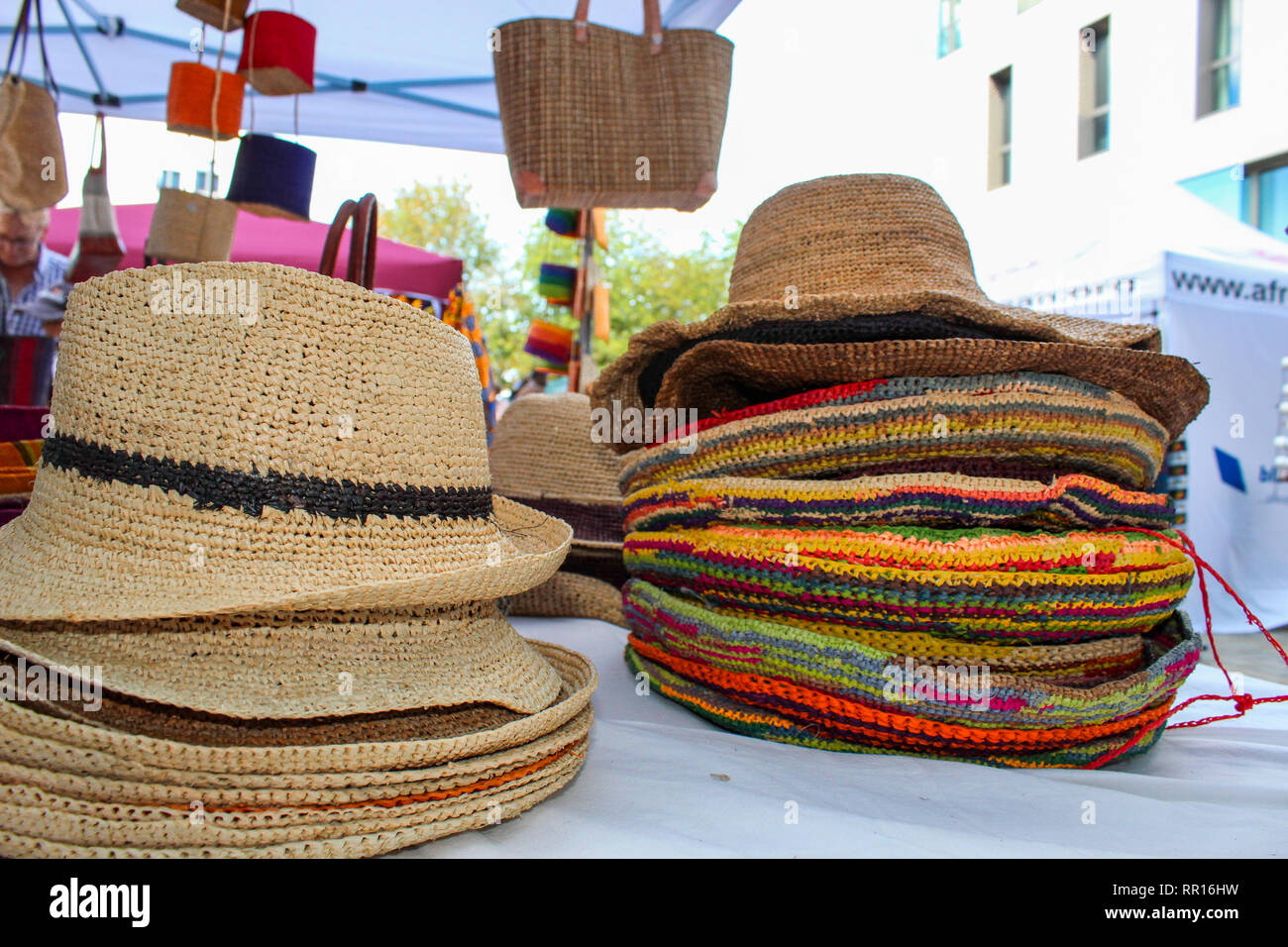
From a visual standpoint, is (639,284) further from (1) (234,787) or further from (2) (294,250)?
(1) (234,787)

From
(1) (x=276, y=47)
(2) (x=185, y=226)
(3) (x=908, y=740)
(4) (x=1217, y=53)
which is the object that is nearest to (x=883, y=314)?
(3) (x=908, y=740)

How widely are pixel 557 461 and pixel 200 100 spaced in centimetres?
124

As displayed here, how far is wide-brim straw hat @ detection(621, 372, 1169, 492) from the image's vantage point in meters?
0.84

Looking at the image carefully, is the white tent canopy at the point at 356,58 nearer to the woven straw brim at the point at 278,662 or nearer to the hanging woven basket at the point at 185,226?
the hanging woven basket at the point at 185,226

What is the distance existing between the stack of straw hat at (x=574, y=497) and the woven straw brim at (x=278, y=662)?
91 cm

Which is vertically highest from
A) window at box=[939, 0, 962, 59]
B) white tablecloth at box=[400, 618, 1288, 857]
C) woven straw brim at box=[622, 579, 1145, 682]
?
window at box=[939, 0, 962, 59]

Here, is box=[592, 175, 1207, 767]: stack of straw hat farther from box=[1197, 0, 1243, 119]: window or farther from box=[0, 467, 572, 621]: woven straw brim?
box=[1197, 0, 1243, 119]: window

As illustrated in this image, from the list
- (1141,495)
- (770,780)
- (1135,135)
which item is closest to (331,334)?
(770,780)

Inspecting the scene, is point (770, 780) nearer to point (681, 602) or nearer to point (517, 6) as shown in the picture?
point (681, 602)

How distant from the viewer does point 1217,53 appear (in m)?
6.45

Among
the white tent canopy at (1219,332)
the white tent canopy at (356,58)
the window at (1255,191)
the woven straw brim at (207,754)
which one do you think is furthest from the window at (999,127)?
the woven straw brim at (207,754)

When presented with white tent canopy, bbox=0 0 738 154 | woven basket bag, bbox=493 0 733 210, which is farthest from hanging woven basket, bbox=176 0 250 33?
woven basket bag, bbox=493 0 733 210

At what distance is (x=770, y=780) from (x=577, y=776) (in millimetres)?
193

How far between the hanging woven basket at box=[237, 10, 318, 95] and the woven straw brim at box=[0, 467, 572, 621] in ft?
4.96
